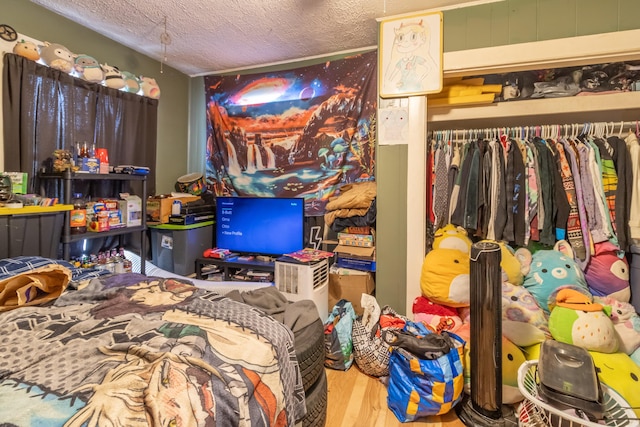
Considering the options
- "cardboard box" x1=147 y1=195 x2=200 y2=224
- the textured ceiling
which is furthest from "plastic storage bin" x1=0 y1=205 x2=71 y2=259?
the textured ceiling

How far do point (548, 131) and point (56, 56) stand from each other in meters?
3.52

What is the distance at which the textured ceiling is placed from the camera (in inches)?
85.4

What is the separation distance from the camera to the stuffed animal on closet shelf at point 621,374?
139 cm

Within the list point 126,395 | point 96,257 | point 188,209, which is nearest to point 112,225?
point 96,257

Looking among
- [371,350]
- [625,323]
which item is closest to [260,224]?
[371,350]

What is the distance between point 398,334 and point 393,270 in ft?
2.46

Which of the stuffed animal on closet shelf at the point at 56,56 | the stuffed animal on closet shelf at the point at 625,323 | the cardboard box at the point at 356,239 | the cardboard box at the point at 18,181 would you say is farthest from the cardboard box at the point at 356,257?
the stuffed animal on closet shelf at the point at 56,56

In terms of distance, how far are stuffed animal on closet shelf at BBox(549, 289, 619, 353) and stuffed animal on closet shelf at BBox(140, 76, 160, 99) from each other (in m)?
3.41

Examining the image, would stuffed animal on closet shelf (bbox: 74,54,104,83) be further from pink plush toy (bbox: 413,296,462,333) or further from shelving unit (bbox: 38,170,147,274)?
pink plush toy (bbox: 413,296,462,333)

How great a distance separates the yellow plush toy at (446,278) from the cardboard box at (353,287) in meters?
0.49

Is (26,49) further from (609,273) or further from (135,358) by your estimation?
(609,273)

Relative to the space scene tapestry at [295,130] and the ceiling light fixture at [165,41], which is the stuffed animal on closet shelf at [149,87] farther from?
the space scene tapestry at [295,130]

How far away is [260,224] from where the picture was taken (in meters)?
2.78

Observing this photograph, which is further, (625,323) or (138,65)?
(138,65)
